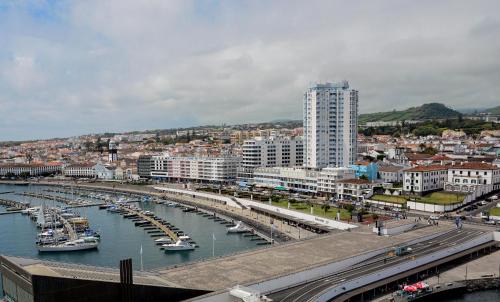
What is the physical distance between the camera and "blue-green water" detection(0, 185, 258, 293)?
35.0 meters

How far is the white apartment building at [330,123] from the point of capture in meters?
64.5

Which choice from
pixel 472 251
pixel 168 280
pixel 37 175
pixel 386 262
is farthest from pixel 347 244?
pixel 37 175

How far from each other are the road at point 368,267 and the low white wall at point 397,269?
307mm

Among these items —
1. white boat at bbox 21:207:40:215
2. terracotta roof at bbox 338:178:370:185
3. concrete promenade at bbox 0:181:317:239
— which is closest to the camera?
concrete promenade at bbox 0:181:317:239

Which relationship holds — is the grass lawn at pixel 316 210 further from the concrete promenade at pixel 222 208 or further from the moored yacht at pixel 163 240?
the moored yacht at pixel 163 240

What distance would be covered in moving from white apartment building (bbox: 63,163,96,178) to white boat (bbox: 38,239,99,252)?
198 feet

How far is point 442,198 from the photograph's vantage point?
4500cm

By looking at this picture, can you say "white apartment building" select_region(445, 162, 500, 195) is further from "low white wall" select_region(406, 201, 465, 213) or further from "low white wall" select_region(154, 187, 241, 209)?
"low white wall" select_region(154, 187, 241, 209)

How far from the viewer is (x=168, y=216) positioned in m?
52.8

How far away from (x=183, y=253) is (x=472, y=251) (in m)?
20.9

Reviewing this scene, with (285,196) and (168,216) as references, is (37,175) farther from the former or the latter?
(285,196)

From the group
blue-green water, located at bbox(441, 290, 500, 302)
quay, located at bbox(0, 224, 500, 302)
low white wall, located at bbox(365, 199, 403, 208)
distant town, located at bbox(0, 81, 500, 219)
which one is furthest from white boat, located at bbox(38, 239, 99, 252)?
low white wall, located at bbox(365, 199, 403, 208)

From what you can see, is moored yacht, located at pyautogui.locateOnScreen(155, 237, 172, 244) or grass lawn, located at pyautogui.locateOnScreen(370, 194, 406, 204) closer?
moored yacht, located at pyautogui.locateOnScreen(155, 237, 172, 244)

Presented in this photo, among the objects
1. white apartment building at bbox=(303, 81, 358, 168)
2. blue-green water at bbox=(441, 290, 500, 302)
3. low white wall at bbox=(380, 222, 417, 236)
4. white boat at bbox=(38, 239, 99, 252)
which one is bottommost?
blue-green water at bbox=(441, 290, 500, 302)
